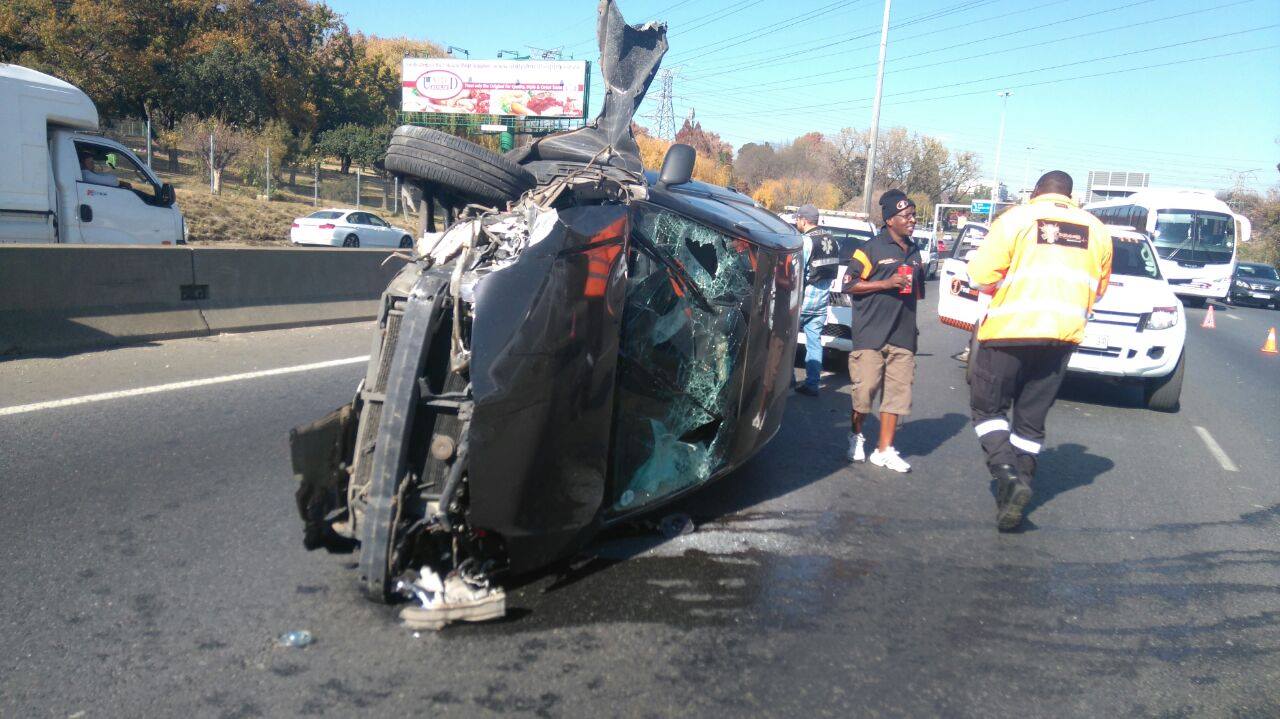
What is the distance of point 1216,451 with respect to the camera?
7406 millimetres

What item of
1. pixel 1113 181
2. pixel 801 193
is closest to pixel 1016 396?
pixel 1113 181

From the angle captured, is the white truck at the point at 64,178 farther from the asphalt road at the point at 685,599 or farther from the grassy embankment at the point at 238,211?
the grassy embankment at the point at 238,211

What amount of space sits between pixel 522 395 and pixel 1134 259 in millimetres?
8797

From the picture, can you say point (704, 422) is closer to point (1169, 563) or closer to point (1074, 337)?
point (1074, 337)

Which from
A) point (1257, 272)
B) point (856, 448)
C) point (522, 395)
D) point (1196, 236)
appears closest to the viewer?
point (522, 395)

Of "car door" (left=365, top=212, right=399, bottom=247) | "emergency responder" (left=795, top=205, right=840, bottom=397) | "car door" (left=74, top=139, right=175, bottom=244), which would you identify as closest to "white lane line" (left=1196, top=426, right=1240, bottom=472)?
"emergency responder" (left=795, top=205, right=840, bottom=397)

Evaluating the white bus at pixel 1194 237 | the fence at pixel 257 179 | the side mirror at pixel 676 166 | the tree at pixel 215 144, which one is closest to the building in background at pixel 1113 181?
the white bus at pixel 1194 237

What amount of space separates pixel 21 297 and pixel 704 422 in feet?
20.2

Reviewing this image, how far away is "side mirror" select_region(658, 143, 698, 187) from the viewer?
4.48 meters

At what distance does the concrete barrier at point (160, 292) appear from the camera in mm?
7535

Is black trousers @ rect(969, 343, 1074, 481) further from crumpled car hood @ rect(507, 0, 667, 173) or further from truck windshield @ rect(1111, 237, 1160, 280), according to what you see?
truck windshield @ rect(1111, 237, 1160, 280)

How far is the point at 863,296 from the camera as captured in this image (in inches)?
233

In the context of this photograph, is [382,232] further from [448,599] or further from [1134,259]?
[448,599]

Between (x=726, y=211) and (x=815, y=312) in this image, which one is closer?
(x=726, y=211)
